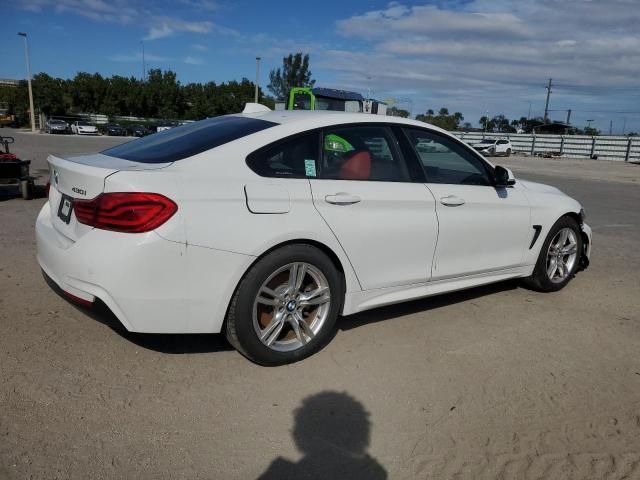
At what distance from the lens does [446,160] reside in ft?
14.0

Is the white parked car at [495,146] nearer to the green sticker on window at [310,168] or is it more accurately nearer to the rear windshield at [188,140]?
the rear windshield at [188,140]

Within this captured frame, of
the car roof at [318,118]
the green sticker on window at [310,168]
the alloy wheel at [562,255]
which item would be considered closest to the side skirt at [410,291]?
the alloy wheel at [562,255]

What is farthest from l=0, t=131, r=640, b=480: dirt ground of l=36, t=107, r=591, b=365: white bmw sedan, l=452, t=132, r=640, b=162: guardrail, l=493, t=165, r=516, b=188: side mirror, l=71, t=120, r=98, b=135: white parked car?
l=71, t=120, r=98, b=135: white parked car

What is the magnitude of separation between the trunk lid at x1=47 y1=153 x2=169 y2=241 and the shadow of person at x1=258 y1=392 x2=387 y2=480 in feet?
5.28

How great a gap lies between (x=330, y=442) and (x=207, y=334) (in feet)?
4.70

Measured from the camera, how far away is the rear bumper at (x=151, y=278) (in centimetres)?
280

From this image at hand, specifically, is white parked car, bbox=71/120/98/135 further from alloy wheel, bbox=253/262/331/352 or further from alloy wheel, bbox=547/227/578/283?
alloy wheel, bbox=253/262/331/352

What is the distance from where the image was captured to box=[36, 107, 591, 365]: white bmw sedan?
9.38 feet

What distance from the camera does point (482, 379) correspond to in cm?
337

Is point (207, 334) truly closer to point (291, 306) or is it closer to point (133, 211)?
point (291, 306)

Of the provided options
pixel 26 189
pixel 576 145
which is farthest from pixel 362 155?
pixel 576 145

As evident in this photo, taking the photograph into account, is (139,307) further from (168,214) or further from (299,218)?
(299,218)

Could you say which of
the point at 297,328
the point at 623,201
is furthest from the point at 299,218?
the point at 623,201

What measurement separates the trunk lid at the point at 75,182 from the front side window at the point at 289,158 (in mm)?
562
